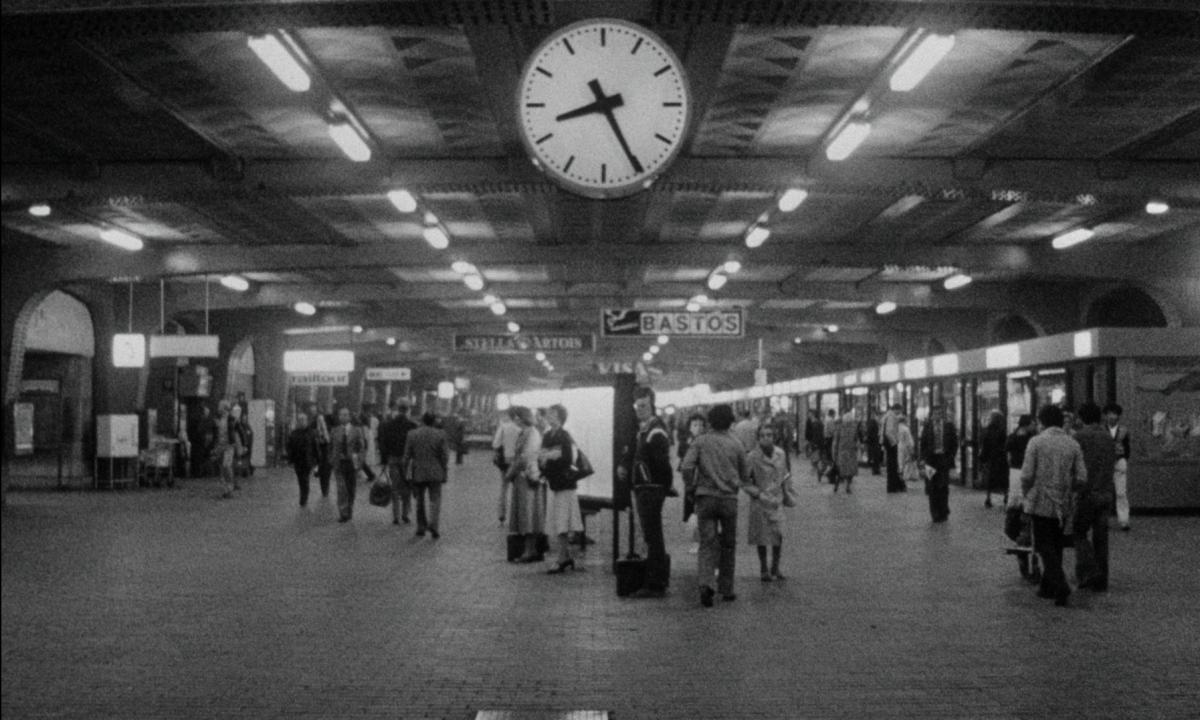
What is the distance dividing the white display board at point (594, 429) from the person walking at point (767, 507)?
2.25 meters

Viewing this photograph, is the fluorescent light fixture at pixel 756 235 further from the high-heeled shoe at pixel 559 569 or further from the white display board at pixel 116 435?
the white display board at pixel 116 435

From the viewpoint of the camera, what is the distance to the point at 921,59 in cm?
1197

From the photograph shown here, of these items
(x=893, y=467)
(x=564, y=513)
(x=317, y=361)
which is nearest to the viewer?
(x=564, y=513)

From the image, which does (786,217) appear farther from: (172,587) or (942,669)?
(942,669)

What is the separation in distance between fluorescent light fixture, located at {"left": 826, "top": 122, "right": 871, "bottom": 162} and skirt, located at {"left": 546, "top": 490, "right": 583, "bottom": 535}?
16.7ft

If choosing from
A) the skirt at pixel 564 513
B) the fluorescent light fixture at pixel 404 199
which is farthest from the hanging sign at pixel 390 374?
the skirt at pixel 564 513

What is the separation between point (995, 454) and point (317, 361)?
19677mm

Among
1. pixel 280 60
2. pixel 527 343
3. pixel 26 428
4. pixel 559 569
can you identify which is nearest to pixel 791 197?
pixel 559 569

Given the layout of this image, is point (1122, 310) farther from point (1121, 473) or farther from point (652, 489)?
point (652, 489)

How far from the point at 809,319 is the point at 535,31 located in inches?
1220

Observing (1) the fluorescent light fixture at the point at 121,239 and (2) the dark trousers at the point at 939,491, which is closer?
(2) the dark trousers at the point at 939,491

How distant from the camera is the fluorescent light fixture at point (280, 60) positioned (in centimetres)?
1159

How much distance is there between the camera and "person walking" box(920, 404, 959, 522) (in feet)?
67.8

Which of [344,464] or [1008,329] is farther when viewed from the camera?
[1008,329]
